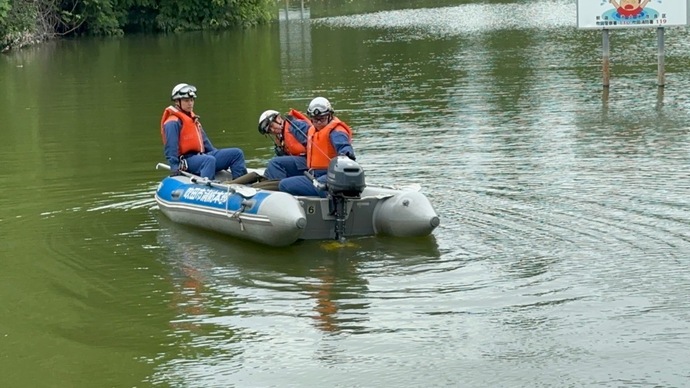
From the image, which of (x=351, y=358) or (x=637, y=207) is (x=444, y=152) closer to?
(x=637, y=207)

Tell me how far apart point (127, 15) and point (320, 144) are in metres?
41.7

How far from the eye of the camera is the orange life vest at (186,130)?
13.8 meters

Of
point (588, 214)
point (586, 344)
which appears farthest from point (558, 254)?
point (586, 344)

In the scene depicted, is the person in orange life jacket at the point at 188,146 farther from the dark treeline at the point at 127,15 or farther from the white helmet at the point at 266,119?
the dark treeline at the point at 127,15

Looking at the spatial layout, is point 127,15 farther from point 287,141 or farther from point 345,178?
point 345,178

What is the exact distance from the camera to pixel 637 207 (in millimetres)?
12852

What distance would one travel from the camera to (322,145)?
492 inches

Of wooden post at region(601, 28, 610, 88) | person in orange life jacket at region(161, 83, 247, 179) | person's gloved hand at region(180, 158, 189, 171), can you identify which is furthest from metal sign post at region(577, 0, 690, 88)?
person's gloved hand at region(180, 158, 189, 171)

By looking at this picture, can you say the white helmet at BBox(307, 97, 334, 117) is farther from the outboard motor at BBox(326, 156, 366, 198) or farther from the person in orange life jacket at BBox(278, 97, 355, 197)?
the outboard motor at BBox(326, 156, 366, 198)

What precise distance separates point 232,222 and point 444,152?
530 centimetres

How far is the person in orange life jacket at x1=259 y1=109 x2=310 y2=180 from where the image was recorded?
1319 centimetres

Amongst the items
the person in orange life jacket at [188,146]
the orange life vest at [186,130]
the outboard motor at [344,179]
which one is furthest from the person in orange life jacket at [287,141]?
the outboard motor at [344,179]

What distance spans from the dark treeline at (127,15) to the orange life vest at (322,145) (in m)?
34.5

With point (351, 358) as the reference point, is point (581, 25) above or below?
above
